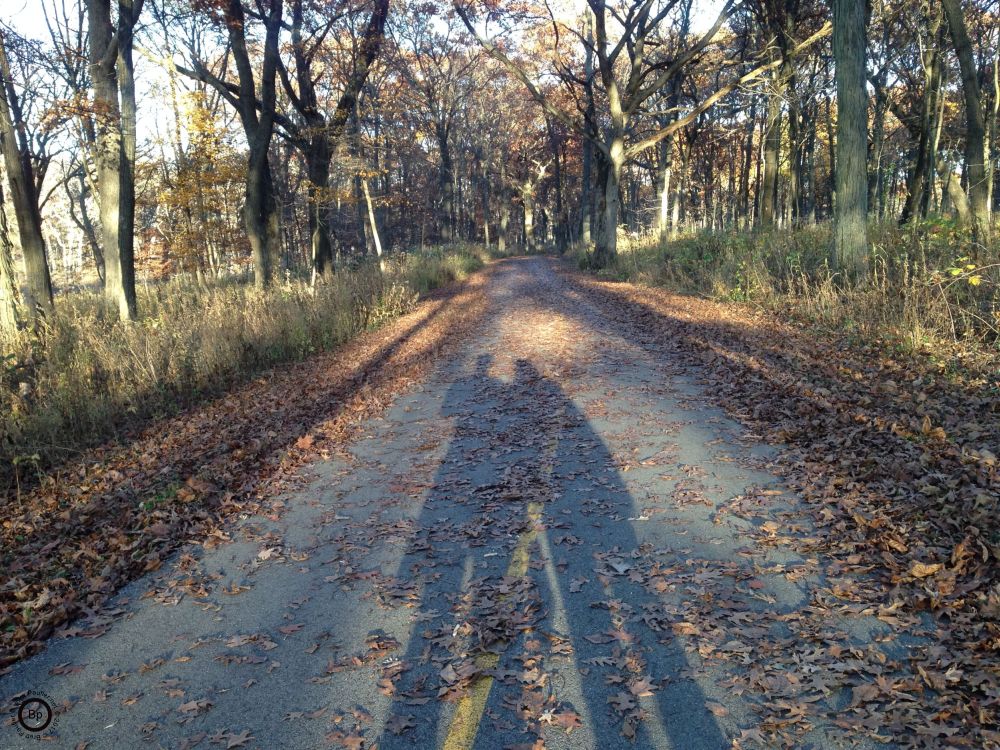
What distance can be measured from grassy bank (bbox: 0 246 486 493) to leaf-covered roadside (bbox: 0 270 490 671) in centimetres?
58

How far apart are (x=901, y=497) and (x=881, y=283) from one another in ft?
24.0

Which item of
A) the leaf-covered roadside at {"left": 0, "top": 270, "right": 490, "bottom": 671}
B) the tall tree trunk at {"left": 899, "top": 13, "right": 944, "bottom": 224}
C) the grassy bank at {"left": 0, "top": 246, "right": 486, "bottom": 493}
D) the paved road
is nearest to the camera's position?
the paved road

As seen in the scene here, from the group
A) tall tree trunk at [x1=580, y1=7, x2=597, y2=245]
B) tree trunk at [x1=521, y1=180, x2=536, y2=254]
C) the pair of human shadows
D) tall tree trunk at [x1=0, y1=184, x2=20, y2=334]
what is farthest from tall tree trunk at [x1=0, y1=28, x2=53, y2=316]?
tree trunk at [x1=521, y1=180, x2=536, y2=254]

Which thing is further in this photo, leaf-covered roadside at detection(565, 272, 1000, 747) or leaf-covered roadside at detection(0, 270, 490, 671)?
leaf-covered roadside at detection(0, 270, 490, 671)

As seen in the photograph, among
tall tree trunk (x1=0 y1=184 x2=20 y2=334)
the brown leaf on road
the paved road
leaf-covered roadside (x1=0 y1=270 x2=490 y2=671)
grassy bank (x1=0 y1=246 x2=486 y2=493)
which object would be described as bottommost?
the brown leaf on road

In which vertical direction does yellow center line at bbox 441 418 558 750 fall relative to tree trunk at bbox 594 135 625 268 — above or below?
below

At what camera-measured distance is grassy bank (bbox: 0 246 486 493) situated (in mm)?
7814

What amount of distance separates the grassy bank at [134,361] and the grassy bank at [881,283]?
Answer: 932cm

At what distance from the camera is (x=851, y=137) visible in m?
11.8

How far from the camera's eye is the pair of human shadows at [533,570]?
3.11m

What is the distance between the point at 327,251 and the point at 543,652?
21251 millimetres

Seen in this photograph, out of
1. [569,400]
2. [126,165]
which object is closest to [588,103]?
[126,165]

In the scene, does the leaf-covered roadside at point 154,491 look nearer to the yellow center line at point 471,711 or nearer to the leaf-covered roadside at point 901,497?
the yellow center line at point 471,711

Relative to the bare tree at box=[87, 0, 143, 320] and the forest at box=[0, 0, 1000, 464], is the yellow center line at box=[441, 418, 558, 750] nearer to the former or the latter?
the forest at box=[0, 0, 1000, 464]
